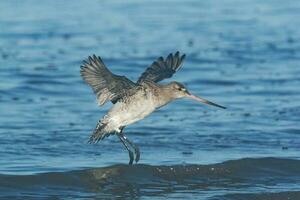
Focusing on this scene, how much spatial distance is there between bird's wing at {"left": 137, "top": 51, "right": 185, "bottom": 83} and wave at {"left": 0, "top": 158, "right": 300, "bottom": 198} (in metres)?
0.94

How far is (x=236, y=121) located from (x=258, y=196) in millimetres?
3405

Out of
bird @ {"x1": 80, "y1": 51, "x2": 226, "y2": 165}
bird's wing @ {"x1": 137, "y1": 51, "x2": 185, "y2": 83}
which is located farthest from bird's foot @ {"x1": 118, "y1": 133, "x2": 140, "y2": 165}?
bird's wing @ {"x1": 137, "y1": 51, "x2": 185, "y2": 83}

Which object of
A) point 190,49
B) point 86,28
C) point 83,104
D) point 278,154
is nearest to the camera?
point 278,154

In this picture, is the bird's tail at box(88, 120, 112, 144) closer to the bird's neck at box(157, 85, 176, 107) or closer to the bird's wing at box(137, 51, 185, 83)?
the bird's neck at box(157, 85, 176, 107)

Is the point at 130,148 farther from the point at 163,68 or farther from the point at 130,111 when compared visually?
the point at 163,68

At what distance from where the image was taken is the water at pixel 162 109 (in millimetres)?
10430

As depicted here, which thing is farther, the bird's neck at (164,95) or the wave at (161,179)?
the bird's neck at (164,95)

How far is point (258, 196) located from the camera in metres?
9.78

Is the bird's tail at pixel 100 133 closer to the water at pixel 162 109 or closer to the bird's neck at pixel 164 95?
the water at pixel 162 109

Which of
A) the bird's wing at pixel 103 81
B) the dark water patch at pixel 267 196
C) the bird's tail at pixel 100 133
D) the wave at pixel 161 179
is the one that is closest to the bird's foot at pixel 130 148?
the wave at pixel 161 179

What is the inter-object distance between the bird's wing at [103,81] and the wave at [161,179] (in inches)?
32.0

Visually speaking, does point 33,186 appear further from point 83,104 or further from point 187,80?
point 187,80

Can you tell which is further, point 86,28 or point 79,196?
point 86,28

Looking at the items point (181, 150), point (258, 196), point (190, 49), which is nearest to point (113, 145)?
point (181, 150)
